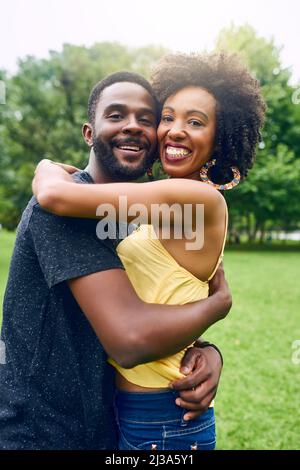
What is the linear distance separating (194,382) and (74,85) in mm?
26458

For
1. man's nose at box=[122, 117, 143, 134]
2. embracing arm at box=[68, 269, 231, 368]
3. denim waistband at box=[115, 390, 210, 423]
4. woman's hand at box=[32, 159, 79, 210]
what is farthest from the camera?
man's nose at box=[122, 117, 143, 134]

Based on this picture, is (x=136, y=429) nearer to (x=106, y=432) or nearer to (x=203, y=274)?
(x=106, y=432)

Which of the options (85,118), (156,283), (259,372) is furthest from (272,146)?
(156,283)

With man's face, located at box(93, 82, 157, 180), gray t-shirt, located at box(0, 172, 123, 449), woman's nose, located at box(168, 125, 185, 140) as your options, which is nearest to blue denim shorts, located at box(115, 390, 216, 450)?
gray t-shirt, located at box(0, 172, 123, 449)

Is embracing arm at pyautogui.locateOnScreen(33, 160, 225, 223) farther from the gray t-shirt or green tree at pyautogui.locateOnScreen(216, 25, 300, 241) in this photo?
green tree at pyautogui.locateOnScreen(216, 25, 300, 241)

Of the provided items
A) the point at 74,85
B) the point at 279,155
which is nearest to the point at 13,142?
the point at 74,85

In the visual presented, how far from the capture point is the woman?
5.33 feet

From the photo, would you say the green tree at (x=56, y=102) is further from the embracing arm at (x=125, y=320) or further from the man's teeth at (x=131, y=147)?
the embracing arm at (x=125, y=320)

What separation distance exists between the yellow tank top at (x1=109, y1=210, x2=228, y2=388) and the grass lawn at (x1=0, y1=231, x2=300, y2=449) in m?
2.88

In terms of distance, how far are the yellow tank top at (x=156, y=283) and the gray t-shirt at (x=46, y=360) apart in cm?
16

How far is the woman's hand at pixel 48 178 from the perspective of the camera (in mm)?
1572

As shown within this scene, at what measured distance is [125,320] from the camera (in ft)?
4.84

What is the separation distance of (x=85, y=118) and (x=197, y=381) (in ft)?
78.5

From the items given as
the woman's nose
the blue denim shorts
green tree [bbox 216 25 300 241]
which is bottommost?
the blue denim shorts
